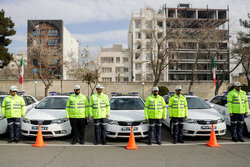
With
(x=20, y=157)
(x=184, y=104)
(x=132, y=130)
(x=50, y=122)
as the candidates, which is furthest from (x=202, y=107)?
(x=20, y=157)

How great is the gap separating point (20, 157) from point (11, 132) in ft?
5.99

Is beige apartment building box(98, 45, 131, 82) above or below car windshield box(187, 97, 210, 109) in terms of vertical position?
above

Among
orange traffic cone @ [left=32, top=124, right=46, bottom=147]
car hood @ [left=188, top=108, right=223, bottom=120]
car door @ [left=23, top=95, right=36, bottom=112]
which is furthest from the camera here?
car door @ [left=23, top=95, right=36, bottom=112]

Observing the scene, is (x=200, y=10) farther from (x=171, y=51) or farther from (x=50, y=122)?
(x=50, y=122)

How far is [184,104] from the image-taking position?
7.09m

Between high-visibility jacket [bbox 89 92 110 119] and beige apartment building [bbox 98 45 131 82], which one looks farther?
beige apartment building [bbox 98 45 131 82]

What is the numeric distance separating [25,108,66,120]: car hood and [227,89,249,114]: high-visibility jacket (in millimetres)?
5878

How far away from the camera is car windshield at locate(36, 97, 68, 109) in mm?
8258

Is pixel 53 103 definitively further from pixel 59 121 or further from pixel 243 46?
pixel 243 46

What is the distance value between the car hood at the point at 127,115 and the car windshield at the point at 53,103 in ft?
7.48

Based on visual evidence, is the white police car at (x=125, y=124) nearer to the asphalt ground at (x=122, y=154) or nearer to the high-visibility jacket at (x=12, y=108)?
the asphalt ground at (x=122, y=154)

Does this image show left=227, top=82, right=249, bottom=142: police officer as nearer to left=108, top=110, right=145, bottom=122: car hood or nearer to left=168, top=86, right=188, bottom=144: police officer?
left=168, top=86, right=188, bottom=144: police officer

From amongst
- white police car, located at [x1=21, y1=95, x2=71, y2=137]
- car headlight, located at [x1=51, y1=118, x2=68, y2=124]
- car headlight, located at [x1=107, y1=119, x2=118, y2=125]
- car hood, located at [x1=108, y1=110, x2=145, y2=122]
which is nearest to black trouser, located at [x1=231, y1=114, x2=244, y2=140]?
car hood, located at [x1=108, y1=110, x2=145, y2=122]

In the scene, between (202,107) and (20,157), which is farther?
(202,107)
